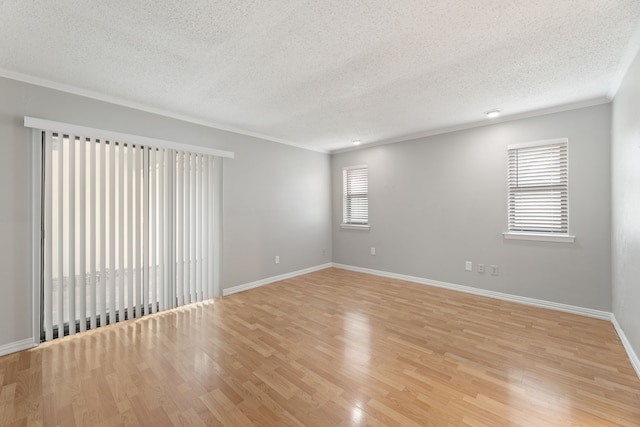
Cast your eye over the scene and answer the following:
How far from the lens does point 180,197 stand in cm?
352

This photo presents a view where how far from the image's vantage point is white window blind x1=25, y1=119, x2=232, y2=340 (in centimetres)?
262

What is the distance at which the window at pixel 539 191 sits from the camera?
3.34m

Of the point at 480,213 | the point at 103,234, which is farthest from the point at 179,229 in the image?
the point at 480,213

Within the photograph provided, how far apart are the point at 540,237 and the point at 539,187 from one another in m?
0.66

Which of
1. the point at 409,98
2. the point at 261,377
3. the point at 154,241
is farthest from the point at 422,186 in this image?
the point at 154,241

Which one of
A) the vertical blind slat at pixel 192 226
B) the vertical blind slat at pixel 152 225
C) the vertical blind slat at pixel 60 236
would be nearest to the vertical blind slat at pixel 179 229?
the vertical blind slat at pixel 192 226

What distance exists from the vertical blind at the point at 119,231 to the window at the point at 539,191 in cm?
432

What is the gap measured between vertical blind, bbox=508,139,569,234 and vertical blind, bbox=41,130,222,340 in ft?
14.2

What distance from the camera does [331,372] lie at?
2064 mm

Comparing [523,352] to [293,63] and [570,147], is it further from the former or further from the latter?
[293,63]

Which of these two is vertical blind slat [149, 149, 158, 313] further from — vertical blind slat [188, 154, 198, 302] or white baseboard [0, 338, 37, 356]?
white baseboard [0, 338, 37, 356]

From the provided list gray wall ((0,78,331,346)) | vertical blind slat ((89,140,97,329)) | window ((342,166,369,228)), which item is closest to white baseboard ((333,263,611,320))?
window ((342,166,369,228))

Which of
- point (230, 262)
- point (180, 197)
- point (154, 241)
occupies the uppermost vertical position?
point (180, 197)

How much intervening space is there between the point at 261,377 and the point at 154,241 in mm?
2239
